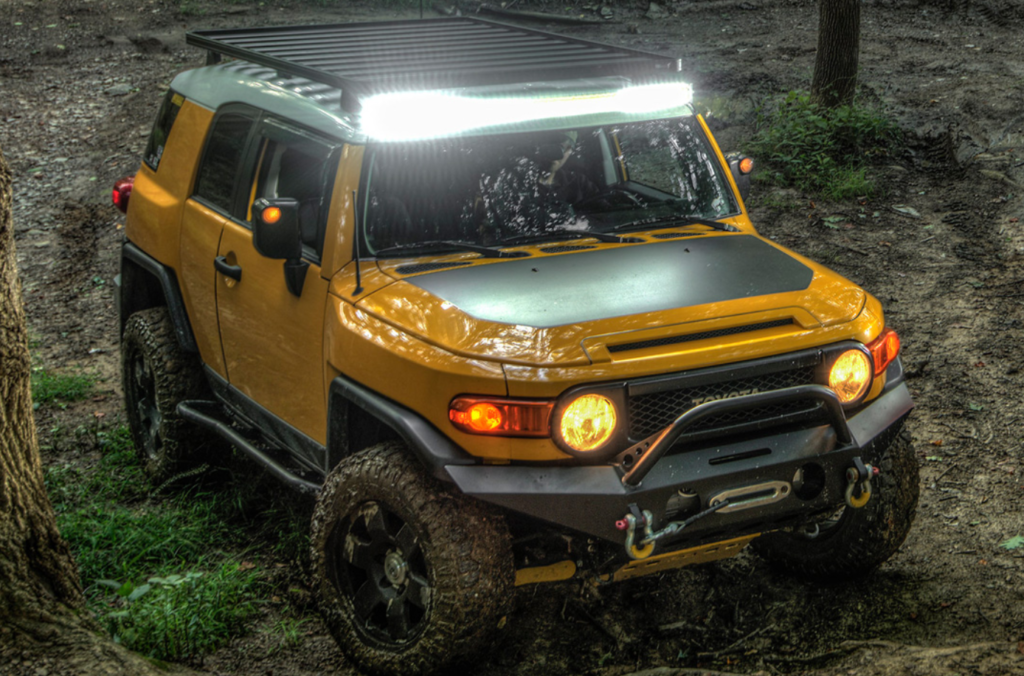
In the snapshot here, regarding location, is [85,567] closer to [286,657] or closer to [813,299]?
[286,657]

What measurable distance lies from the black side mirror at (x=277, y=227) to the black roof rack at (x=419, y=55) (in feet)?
1.43

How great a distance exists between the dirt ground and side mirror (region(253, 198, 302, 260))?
1504mm

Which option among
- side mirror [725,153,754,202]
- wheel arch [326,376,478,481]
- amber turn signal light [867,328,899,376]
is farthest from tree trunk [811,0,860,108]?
wheel arch [326,376,478,481]

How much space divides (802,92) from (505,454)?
791 cm

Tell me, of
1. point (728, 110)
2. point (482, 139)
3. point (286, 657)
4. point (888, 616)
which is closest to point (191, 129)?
point (482, 139)

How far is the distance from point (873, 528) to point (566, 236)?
162 cm

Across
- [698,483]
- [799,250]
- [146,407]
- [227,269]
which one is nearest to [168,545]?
[146,407]

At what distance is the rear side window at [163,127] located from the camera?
507 cm

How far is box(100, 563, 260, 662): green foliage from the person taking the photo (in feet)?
12.2

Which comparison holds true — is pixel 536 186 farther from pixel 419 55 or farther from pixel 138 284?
pixel 138 284

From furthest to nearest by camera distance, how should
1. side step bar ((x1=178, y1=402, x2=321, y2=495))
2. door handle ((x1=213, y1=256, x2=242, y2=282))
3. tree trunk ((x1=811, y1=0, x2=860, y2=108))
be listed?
tree trunk ((x1=811, y1=0, x2=860, y2=108)) → door handle ((x1=213, y1=256, x2=242, y2=282)) → side step bar ((x1=178, y1=402, x2=321, y2=495))

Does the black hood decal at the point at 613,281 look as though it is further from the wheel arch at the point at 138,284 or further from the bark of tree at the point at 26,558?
the wheel arch at the point at 138,284

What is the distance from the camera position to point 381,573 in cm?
348

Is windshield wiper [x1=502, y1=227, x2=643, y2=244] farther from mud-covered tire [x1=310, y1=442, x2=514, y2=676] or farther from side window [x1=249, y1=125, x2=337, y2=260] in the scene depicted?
mud-covered tire [x1=310, y1=442, x2=514, y2=676]
